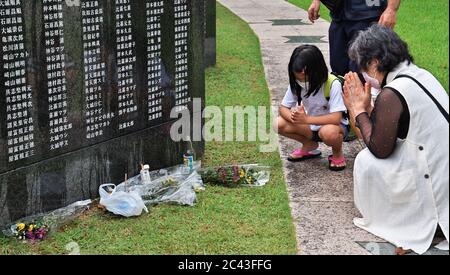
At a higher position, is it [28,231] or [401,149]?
[401,149]

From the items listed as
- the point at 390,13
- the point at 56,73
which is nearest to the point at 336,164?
the point at 390,13

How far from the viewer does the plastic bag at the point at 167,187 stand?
4.80m

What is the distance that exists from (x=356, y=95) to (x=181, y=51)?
1421 mm

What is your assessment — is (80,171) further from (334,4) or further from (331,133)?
(334,4)

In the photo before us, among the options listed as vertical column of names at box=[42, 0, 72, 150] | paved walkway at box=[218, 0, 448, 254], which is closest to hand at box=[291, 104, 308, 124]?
paved walkway at box=[218, 0, 448, 254]

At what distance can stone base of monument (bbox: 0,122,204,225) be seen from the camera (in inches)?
169

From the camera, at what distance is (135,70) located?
4879mm

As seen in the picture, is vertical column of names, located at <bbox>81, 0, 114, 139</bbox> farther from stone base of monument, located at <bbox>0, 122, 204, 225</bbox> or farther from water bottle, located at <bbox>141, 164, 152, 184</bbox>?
water bottle, located at <bbox>141, 164, 152, 184</bbox>

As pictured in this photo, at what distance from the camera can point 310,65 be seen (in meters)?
5.01

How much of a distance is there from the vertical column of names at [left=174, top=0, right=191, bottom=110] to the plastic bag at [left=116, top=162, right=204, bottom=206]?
0.51m

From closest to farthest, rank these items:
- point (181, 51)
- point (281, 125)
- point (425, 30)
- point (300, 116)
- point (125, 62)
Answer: point (125, 62), point (300, 116), point (181, 51), point (281, 125), point (425, 30)

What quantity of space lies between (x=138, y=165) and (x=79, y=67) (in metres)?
0.91

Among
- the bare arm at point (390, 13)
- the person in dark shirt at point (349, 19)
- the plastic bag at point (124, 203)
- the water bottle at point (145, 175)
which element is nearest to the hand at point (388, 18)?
the bare arm at point (390, 13)
